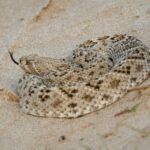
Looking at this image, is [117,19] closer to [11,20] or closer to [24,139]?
[11,20]

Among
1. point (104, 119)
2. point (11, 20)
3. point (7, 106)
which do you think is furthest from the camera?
point (11, 20)

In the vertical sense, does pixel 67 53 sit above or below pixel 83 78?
below

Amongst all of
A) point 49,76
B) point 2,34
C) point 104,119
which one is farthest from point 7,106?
point 2,34

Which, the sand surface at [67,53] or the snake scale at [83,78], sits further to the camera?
the snake scale at [83,78]

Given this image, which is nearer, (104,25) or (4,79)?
(4,79)

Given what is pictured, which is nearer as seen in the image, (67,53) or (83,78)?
(83,78)

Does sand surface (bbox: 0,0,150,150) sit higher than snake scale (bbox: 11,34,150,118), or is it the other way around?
snake scale (bbox: 11,34,150,118)

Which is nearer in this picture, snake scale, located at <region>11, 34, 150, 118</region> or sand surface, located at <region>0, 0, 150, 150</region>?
sand surface, located at <region>0, 0, 150, 150</region>

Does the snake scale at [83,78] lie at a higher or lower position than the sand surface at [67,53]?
higher
